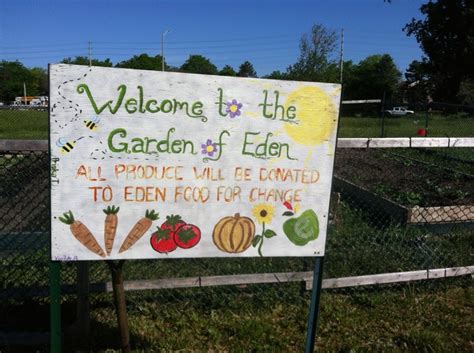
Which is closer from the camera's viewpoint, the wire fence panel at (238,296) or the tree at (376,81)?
A: the wire fence panel at (238,296)

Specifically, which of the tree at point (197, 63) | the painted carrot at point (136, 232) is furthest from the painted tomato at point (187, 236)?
the tree at point (197, 63)

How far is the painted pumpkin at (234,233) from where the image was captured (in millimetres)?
2268

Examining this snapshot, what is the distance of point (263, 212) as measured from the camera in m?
2.31

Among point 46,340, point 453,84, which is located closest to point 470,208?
point 46,340

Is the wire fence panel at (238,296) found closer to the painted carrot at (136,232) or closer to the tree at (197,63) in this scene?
the painted carrot at (136,232)

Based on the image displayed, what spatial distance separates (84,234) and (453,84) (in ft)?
181

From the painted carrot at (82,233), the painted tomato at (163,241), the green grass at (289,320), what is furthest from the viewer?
the green grass at (289,320)

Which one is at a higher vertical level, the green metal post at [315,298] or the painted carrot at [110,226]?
the painted carrot at [110,226]

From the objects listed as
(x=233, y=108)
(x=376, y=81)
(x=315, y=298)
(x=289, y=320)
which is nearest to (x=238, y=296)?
(x=289, y=320)

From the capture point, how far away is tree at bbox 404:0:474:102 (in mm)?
45906

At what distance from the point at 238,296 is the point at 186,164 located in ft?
5.47

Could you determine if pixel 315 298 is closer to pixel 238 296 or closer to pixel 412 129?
pixel 238 296

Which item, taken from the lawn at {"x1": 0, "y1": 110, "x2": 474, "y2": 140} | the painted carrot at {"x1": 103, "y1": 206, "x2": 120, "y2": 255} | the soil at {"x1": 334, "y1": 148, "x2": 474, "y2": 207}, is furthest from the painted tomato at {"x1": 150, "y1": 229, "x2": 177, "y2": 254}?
the lawn at {"x1": 0, "y1": 110, "x2": 474, "y2": 140}

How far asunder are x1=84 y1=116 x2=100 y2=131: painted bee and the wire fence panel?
1007 mm
